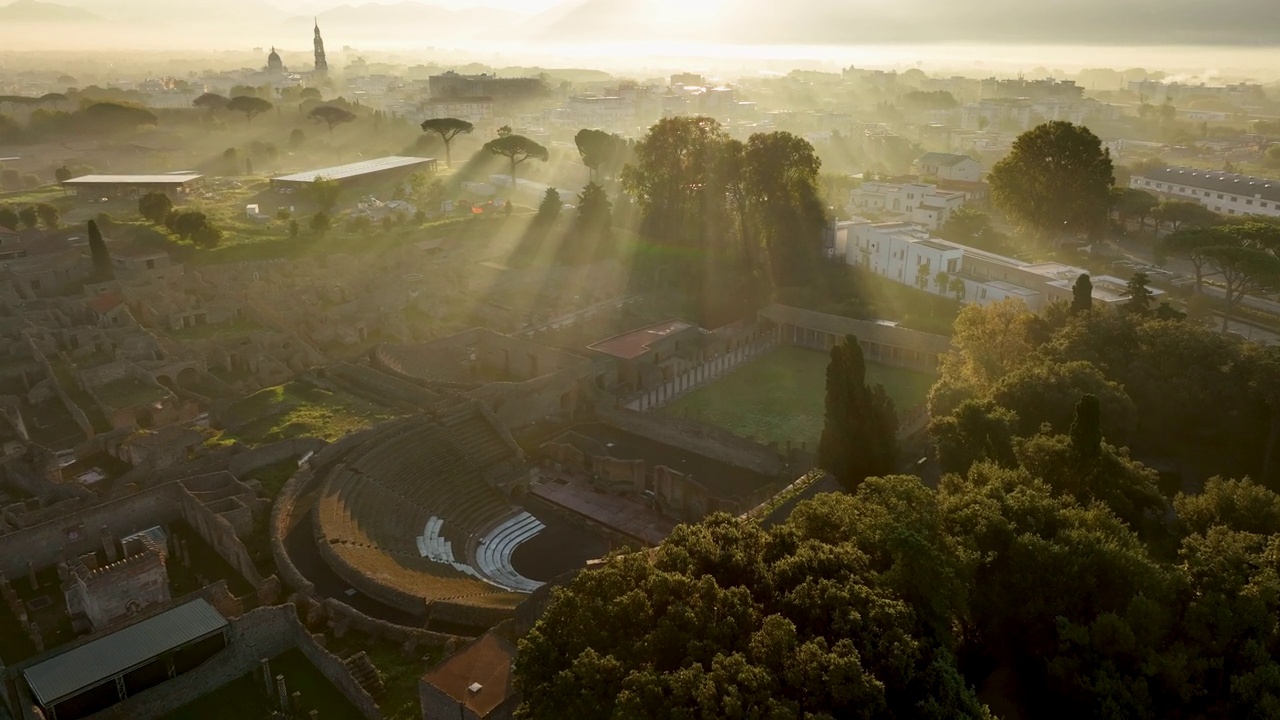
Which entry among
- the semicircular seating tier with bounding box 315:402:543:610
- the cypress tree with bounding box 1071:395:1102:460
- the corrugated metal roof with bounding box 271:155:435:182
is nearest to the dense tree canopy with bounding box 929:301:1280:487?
the cypress tree with bounding box 1071:395:1102:460

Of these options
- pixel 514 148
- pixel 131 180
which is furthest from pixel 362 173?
pixel 131 180

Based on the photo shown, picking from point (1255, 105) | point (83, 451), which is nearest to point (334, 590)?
point (83, 451)

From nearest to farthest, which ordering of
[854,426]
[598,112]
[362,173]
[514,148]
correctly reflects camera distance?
[854,426] → [362,173] → [514,148] → [598,112]

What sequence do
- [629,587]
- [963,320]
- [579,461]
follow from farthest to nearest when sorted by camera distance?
[963,320] < [579,461] < [629,587]

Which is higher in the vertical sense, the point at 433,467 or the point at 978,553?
the point at 978,553

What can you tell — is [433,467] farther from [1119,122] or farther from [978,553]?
[1119,122]

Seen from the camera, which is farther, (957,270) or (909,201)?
(909,201)

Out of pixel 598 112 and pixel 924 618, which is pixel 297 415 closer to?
pixel 924 618
